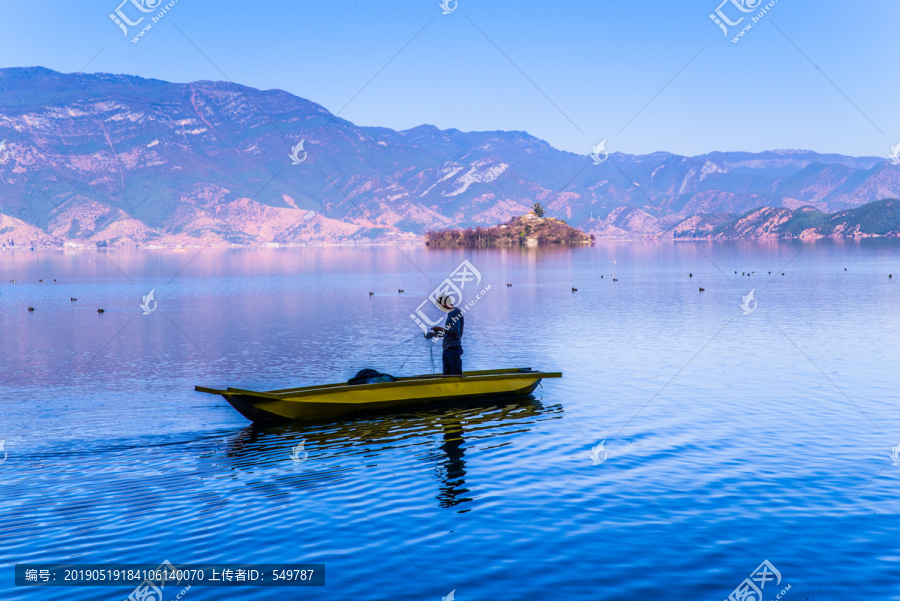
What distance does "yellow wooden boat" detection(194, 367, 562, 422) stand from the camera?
2384 cm

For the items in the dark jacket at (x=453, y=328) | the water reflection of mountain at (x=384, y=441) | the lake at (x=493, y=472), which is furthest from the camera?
the dark jacket at (x=453, y=328)

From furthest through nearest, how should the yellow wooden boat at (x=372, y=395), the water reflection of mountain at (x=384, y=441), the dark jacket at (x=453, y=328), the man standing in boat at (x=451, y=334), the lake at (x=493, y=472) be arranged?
the dark jacket at (x=453, y=328), the man standing in boat at (x=451, y=334), the yellow wooden boat at (x=372, y=395), the water reflection of mountain at (x=384, y=441), the lake at (x=493, y=472)

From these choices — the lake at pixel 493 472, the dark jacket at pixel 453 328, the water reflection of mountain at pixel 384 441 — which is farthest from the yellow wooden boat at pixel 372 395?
the dark jacket at pixel 453 328

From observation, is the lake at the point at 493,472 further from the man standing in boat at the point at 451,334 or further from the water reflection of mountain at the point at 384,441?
the man standing in boat at the point at 451,334

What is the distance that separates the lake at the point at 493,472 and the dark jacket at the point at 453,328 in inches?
102

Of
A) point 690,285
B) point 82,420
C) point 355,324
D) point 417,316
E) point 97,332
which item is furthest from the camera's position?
→ point 690,285

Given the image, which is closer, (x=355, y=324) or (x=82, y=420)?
(x=82, y=420)

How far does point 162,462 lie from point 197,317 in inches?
1869

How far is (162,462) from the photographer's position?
20.3 meters

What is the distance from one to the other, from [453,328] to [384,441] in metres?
5.85

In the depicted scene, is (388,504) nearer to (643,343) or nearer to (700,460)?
(700,460)

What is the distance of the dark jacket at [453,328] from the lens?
26.7m

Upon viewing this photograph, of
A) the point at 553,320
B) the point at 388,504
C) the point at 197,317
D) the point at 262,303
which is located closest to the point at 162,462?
the point at 388,504

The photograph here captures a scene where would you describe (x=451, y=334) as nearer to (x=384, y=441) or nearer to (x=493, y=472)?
(x=384, y=441)
